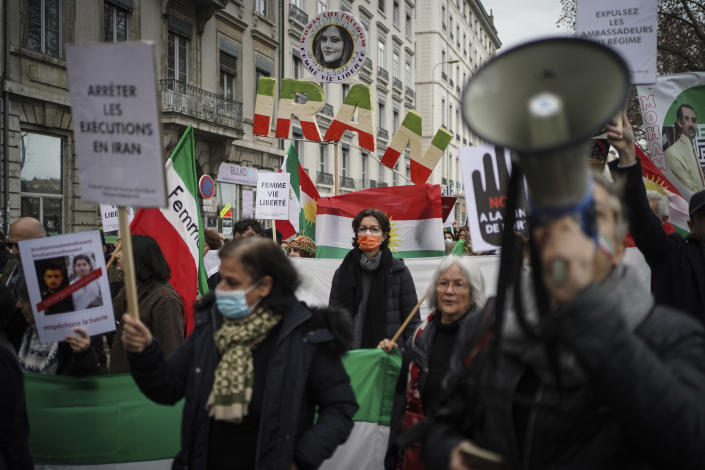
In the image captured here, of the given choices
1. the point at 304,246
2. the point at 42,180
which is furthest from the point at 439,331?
the point at 42,180

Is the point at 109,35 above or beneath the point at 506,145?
above

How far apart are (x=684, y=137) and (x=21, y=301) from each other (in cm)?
479

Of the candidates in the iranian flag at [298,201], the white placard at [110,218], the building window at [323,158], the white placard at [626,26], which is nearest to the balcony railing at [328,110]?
the building window at [323,158]

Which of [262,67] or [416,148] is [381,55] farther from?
[416,148]

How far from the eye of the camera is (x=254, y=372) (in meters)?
2.33

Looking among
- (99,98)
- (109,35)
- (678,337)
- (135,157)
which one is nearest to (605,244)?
(678,337)

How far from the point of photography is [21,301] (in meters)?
3.19

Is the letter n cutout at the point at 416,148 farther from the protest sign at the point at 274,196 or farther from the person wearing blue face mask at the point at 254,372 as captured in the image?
the person wearing blue face mask at the point at 254,372

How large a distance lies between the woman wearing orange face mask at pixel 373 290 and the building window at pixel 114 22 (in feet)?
44.8

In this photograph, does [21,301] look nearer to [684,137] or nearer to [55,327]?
[55,327]

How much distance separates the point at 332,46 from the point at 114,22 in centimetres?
1005

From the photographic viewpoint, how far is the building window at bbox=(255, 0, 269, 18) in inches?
895

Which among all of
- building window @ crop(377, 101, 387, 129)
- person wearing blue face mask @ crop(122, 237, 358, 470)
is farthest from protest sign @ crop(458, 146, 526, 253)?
building window @ crop(377, 101, 387, 129)

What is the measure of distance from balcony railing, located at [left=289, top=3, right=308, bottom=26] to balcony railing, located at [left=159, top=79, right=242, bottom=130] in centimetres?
569
